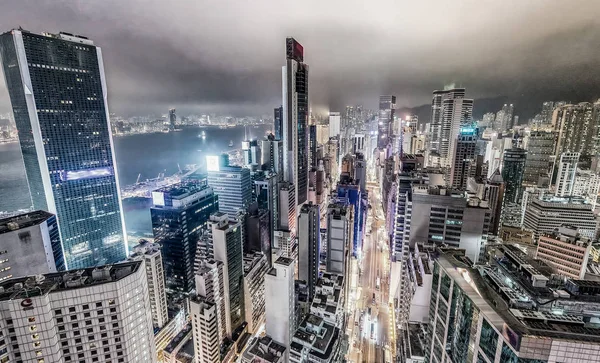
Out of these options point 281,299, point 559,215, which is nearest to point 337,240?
point 281,299

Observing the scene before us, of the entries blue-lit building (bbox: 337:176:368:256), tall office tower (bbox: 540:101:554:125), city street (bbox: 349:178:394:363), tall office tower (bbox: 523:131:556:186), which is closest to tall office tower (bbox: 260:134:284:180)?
blue-lit building (bbox: 337:176:368:256)

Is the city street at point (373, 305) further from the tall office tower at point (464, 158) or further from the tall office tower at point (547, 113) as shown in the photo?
the tall office tower at point (547, 113)

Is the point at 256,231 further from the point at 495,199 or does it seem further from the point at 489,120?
the point at 489,120

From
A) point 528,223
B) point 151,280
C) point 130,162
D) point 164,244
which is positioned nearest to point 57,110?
point 164,244

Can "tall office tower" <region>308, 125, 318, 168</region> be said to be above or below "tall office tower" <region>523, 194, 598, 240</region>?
above

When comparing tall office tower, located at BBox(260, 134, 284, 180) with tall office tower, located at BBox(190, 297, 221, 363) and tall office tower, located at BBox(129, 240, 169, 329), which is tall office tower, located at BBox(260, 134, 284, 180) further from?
tall office tower, located at BBox(190, 297, 221, 363)

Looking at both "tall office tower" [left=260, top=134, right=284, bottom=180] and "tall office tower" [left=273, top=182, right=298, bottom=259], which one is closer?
"tall office tower" [left=273, top=182, right=298, bottom=259]

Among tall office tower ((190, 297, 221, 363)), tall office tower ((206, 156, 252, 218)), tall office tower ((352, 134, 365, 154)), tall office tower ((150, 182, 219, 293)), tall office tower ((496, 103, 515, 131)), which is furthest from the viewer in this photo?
tall office tower ((352, 134, 365, 154))

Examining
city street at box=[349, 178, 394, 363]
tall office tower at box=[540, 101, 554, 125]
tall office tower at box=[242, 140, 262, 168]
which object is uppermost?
tall office tower at box=[540, 101, 554, 125]
